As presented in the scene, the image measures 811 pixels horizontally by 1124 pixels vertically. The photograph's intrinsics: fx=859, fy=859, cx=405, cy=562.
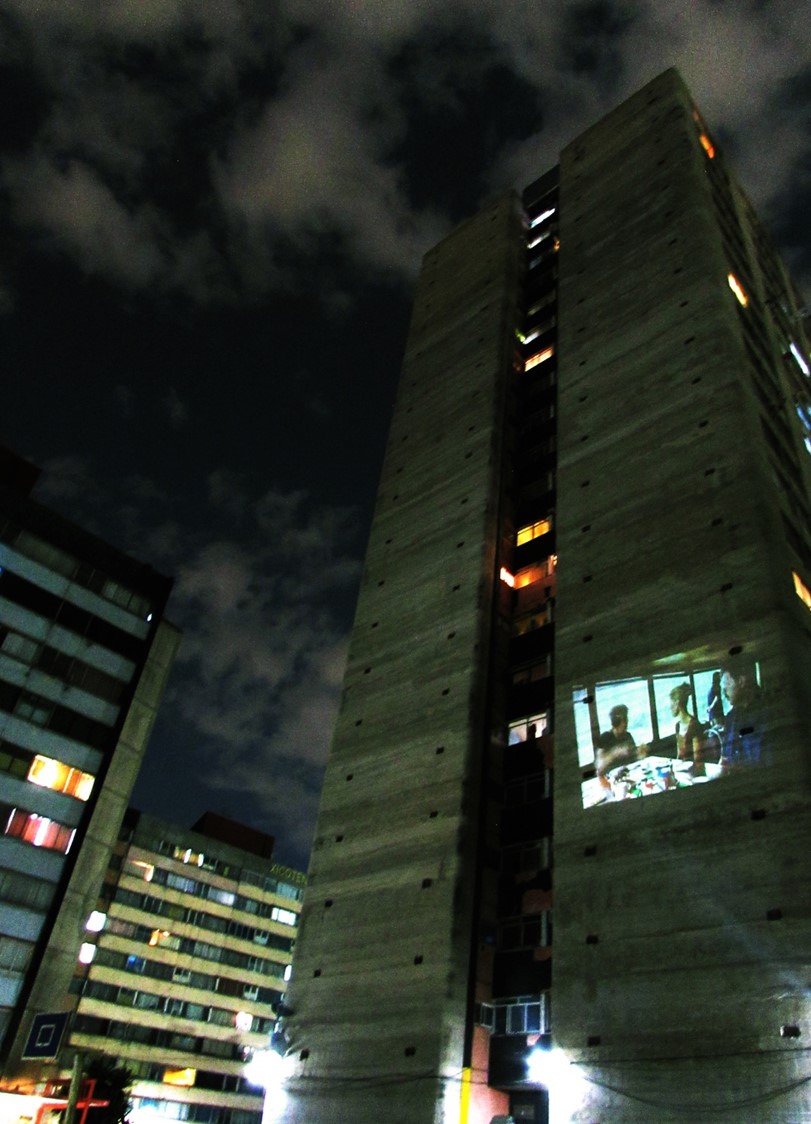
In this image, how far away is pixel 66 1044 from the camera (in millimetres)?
52938

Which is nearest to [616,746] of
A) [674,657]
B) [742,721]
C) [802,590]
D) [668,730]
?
[668,730]

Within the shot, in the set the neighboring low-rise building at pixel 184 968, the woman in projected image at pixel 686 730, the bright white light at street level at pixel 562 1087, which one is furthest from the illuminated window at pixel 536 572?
the neighboring low-rise building at pixel 184 968

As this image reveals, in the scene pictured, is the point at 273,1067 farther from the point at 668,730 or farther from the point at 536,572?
the point at 536,572

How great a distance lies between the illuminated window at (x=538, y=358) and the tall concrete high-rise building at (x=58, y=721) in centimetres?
2502

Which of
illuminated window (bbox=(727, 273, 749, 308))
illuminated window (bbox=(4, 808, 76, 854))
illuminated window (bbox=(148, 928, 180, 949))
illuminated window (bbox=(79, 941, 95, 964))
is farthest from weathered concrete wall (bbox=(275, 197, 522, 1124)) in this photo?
illuminated window (bbox=(148, 928, 180, 949))

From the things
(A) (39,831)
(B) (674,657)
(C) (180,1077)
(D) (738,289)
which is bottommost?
(C) (180,1077)

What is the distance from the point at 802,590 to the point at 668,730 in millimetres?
7410

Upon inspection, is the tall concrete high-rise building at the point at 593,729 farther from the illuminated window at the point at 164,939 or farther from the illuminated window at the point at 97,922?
the illuminated window at the point at 164,939

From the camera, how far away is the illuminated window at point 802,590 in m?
29.7

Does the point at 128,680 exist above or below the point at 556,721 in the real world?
above

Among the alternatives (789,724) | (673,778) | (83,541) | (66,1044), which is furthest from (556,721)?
(66,1044)

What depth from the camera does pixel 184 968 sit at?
63.6 meters

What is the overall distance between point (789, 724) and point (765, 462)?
11.5 m

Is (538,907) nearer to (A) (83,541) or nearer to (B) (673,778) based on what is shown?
(B) (673,778)
